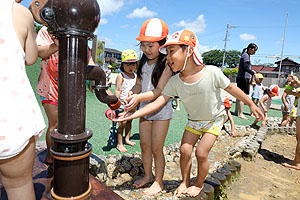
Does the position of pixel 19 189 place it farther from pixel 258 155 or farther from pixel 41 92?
pixel 258 155

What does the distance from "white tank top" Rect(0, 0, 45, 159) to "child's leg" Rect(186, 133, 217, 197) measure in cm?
156

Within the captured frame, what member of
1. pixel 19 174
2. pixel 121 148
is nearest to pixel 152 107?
pixel 19 174

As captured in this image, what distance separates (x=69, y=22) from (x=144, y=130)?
5.47ft

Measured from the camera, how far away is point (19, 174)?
1.23 m

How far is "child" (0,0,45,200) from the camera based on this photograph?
42.5 inches

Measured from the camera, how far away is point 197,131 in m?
2.36

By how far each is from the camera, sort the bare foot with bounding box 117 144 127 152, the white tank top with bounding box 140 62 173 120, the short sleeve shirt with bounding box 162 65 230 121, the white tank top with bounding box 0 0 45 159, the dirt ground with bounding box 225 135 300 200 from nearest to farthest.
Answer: the white tank top with bounding box 0 0 45 159 < the short sleeve shirt with bounding box 162 65 230 121 < the white tank top with bounding box 140 62 173 120 < the dirt ground with bounding box 225 135 300 200 < the bare foot with bounding box 117 144 127 152

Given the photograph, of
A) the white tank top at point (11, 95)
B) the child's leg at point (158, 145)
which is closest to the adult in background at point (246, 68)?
the child's leg at point (158, 145)

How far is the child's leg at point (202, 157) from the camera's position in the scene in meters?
2.22

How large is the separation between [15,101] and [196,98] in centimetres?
162

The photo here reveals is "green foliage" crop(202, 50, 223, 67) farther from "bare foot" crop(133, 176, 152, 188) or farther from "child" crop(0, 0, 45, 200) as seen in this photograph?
"child" crop(0, 0, 45, 200)

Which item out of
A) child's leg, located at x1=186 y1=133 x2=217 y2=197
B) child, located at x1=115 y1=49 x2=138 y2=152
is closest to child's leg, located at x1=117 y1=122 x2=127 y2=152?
child, located at x1=115 y1=49 x2=138 y2=152

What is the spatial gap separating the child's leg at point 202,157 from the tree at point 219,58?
271 feet

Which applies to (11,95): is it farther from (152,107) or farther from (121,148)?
(121,148)
